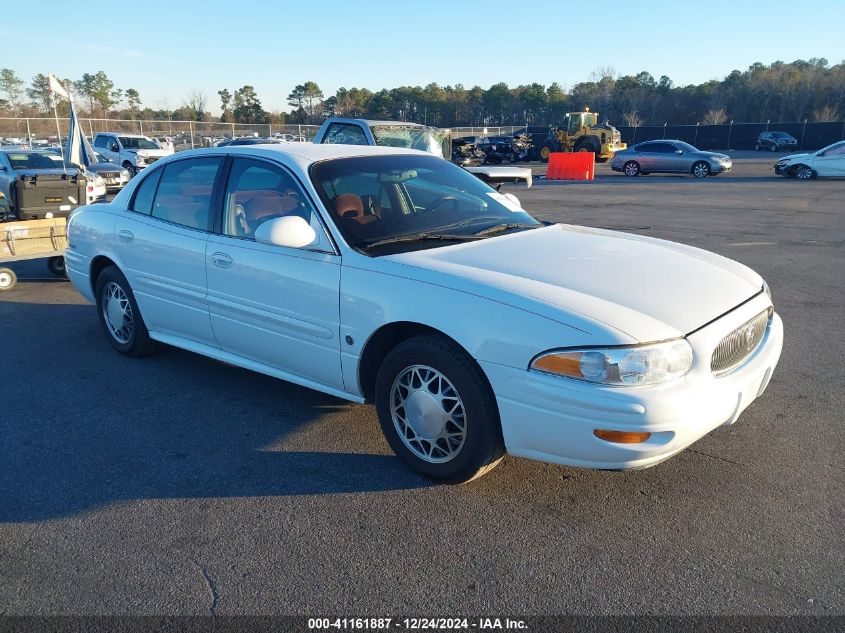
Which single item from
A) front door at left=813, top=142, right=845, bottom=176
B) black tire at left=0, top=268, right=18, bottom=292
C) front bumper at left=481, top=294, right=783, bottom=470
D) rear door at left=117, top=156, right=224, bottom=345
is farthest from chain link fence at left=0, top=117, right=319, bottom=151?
front bumper at left=481, top=294, right=783, bottom=470

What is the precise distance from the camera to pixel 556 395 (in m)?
2.85

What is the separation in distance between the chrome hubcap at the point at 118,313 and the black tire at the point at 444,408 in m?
2.65

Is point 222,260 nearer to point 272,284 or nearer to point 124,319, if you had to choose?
point 272,284

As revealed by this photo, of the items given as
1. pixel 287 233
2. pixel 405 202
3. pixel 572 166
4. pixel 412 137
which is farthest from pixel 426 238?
pixel 572 166

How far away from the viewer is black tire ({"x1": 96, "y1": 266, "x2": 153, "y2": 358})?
5.11m

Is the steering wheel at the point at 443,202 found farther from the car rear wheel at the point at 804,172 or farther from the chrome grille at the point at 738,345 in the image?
the car rear wheel at the point at 804,172

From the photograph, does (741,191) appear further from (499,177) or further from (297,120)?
(297,120)

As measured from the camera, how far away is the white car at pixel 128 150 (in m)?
25.1

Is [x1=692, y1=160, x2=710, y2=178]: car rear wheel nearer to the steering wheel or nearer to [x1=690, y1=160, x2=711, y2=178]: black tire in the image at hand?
[x1=690, y1=160, x2=711, y2=178]: black tire

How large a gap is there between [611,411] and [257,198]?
259 centimetres

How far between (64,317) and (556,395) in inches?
218

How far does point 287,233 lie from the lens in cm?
363

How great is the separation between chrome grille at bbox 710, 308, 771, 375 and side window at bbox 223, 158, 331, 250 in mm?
2253

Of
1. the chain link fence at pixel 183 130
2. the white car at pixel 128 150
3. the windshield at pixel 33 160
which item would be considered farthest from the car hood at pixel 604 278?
the chain link fence at pixel 183 130
